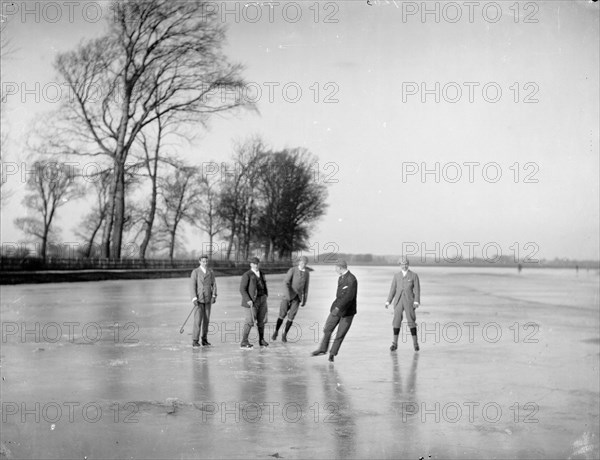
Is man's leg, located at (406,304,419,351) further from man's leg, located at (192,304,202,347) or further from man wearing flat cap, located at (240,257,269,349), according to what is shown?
man's leg, located at (192,304,202,347)

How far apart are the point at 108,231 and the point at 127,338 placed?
2795 cm

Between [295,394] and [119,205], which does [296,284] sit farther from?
[119,205]

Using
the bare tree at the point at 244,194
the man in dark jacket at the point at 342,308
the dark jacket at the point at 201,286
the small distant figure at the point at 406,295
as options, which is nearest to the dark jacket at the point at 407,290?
the small distant figure at the point at 406,295

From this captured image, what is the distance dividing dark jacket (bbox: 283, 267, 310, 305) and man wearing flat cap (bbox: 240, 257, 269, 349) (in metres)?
0.92

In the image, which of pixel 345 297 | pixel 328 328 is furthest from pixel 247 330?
pixel 345 297

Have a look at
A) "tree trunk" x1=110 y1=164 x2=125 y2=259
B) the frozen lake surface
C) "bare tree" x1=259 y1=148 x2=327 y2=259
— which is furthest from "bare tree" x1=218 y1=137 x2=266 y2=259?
the frozen lake surface

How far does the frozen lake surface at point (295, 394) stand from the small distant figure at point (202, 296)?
0.29m

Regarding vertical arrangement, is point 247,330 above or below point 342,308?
below

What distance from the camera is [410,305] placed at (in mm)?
11516

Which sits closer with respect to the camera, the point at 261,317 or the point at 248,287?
the point at 248,287

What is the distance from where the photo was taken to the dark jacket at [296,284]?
12661mm

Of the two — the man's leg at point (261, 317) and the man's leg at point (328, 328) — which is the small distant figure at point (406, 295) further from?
the man's leg at point (261, 317)

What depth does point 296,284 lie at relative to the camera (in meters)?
12.6

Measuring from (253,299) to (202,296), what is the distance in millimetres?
856
